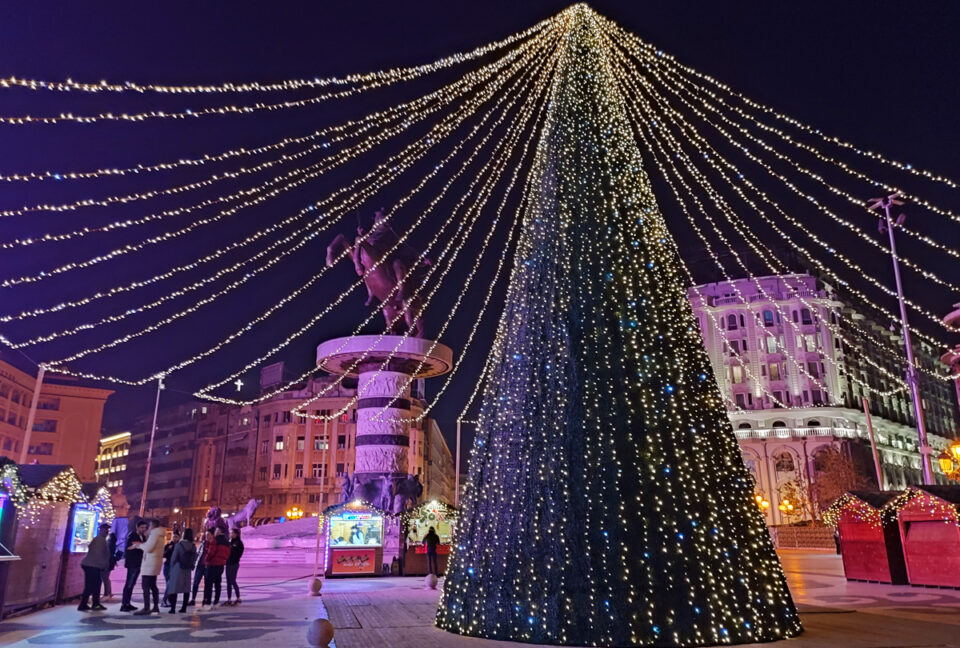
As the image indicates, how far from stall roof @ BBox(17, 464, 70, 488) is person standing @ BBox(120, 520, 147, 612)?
196 cm

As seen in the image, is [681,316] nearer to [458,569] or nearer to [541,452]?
[541,452]

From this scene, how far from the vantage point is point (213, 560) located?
1234 cm

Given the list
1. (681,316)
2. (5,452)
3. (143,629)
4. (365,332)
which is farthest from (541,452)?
(5,452)

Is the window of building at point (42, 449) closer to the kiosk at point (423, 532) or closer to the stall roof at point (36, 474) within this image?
the kiosk at point (423, 532)

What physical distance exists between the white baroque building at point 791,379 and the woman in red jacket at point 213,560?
50.7 metres

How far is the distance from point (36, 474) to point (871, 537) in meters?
18.0

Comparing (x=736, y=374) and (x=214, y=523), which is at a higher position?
(x=736, y=374)

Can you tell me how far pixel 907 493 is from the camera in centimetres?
1557

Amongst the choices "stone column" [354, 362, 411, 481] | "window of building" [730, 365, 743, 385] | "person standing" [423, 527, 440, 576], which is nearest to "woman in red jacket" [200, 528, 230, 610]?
"person standing" [423, 527, 440, 576]

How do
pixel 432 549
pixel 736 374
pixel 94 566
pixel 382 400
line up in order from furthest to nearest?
pixel 736 374
pixel 382 400
pixel 432 549
pixel 94 566

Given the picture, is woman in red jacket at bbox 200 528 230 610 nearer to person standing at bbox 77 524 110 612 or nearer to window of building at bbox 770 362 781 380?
person standing at bbox 77 524 110 612

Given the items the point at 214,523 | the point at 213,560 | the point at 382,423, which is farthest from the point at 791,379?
the point at 213,560

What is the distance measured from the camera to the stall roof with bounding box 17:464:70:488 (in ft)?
37.2

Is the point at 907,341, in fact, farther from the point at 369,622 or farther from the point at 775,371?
the point at 775,371
